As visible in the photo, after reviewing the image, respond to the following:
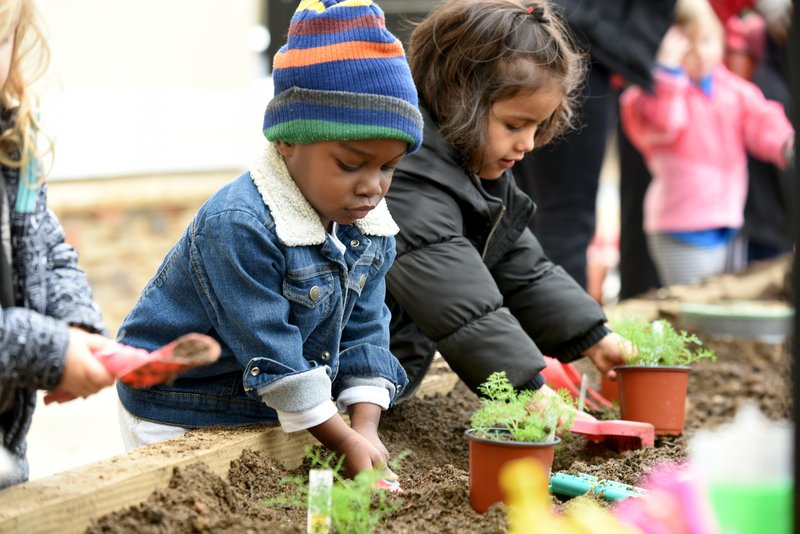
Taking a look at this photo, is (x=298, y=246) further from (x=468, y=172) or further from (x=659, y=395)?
(x=659, y=395)

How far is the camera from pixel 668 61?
598 centimetres

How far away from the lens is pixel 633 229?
22.0ft

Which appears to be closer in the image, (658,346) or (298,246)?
(298,246)

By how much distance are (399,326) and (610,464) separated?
2.47 feet

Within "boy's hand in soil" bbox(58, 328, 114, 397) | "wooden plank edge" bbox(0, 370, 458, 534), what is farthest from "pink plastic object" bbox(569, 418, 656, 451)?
"boy's hand in soil" bbox(58, 328, 114, 397)

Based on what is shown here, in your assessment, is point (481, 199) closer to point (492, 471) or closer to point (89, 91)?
point (492, 471)

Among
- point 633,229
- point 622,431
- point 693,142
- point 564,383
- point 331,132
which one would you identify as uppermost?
point 331,132

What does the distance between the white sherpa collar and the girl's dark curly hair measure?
633 mm

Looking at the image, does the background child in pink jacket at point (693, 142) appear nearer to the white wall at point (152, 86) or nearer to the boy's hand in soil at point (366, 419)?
the white wall at point (152, 86)

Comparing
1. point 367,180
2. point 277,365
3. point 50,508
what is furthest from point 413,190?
point 50,508

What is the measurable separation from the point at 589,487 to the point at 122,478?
89 centimetres

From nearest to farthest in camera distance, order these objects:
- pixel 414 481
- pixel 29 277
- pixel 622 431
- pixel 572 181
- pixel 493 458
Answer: pixel 29 277 < pixel 493 458 < pixel 414 481 < pixel 622 431 < pixel 572 181

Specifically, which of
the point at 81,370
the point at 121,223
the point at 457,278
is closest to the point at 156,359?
the point at 81,370

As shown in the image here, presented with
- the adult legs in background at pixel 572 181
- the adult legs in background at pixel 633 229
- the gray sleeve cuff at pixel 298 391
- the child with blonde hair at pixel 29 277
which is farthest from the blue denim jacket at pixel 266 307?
the adult legs in background at pixel 633 229
